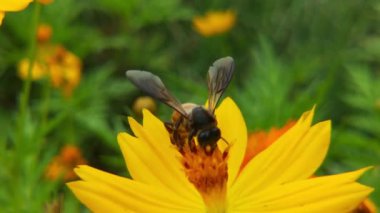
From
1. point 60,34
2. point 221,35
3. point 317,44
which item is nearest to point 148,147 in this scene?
point 60,34

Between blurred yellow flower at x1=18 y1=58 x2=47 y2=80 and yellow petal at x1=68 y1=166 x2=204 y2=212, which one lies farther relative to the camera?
blurred yellow flower at x1=18 y1=58 x2=47 y2=80

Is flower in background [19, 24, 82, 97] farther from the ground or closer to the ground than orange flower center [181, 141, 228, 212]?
farther from the ground

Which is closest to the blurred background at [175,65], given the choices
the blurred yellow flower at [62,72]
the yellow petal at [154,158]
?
the blurred yellow flower at [62,72]

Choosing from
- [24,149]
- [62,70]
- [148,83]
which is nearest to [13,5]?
[148,83]

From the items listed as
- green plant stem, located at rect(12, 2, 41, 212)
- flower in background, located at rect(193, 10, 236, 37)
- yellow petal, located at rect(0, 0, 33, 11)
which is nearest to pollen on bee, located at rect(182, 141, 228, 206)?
yellow petal, located at rect(0, 0, 33, 11)

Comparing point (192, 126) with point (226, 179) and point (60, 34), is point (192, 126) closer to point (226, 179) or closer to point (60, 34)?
point (226, 179)

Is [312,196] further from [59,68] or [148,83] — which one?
[59,68]

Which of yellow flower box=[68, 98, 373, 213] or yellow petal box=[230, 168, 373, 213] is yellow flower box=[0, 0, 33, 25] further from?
yellow petal box=[230, 168, 373, 213]
